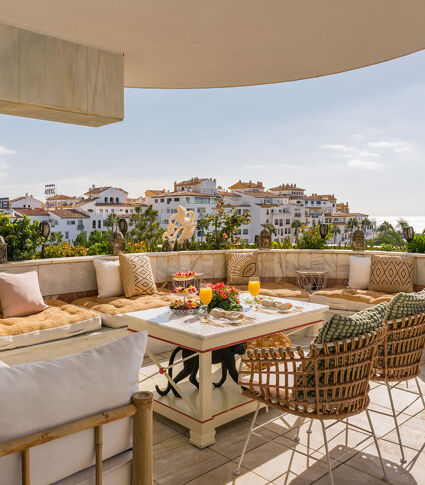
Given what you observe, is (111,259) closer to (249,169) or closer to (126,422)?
(126,422)

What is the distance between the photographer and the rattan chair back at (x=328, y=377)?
2113 millimetres

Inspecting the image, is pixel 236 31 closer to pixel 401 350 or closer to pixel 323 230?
pixel 401 350

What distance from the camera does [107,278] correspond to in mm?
5156

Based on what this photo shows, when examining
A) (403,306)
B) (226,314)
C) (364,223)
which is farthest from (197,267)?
(364,223)

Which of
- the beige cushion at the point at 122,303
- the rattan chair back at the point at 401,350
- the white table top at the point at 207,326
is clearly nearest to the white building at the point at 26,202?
the beige cushion at the point at 122,303

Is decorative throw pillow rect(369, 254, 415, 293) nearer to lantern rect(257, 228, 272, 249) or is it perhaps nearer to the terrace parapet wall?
the terrace parapet wall

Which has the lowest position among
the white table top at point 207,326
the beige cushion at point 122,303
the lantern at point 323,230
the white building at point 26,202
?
the beige cushion at point 122,303

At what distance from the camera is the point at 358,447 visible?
9.08 ft

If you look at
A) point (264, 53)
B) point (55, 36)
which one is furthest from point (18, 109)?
point (264, 53)

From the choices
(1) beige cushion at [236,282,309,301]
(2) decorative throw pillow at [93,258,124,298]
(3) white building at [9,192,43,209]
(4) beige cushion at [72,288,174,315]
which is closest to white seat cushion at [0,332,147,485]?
(4) beige cushion at [72,288,174,315]

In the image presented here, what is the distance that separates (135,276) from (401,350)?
3.26 m

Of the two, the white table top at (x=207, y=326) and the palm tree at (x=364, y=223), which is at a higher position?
the palm tree at (x=364, y=223)

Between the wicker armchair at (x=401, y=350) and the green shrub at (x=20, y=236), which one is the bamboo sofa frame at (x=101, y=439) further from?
the green shrub at (x=20, y=236)

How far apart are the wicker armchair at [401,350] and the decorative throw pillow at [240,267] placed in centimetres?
346
